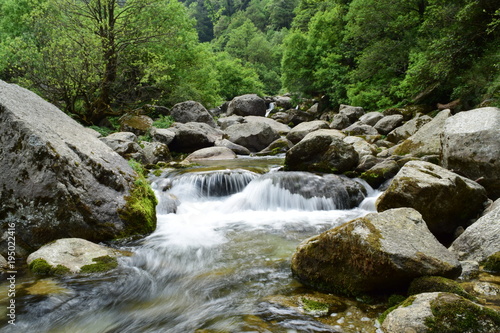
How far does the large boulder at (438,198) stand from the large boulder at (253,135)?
38.7ft

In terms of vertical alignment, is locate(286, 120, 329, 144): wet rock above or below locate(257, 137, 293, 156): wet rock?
above

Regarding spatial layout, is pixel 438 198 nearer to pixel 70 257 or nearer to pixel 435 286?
pixel 435 286

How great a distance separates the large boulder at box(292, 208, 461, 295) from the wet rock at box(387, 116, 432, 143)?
991 centimetres

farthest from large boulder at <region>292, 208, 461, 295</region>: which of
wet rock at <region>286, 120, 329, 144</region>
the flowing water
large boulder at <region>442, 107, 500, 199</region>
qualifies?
wet rock at <region>286, 120, 329, 144</region>

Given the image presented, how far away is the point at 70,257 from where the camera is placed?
4.66 meters

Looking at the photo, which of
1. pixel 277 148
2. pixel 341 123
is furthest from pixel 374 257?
pixel 341 123

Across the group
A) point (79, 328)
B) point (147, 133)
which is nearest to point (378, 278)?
point (79, 328)

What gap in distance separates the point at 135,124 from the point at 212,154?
5068 mm

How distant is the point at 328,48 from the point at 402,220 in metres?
27.0

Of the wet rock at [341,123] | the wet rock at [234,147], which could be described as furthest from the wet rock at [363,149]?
the wet rock at [341,123]

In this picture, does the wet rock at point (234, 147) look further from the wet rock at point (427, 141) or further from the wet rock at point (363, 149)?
the wet rock at point (427, 141)

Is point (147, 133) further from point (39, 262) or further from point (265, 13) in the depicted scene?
point (265, 13)

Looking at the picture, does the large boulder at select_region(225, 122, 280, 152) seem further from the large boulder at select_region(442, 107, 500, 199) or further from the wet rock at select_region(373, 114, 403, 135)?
the large boulder at select_region(442, 107, 500, 199)

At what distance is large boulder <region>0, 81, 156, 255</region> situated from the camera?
16.9ft
